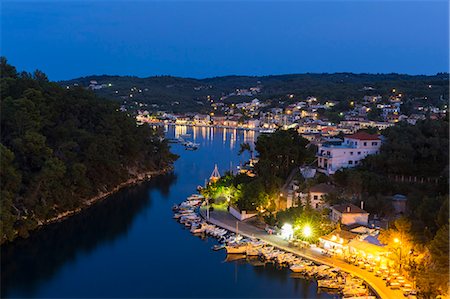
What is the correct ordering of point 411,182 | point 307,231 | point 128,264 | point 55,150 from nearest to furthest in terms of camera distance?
1. point 128,264
2. point 307,231
3. point 411,182
4. point 55,150

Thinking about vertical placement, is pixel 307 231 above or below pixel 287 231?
above

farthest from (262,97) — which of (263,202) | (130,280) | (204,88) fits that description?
(130,280)

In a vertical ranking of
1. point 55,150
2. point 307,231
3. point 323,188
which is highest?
point 55,150

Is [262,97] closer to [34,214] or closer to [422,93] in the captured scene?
[422,93]

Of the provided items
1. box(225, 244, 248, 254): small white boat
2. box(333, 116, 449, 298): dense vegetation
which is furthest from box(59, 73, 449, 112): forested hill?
box(225, 244, 248, 254): small white boat

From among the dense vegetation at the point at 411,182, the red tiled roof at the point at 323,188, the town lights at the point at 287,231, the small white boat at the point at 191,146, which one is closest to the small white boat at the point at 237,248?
the town lights at the point at 287,231

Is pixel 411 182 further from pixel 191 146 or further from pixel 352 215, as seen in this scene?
pixel 191 146

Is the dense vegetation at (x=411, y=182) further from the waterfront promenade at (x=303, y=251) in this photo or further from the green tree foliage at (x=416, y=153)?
the waterfront promenade at (x=303, y=251)

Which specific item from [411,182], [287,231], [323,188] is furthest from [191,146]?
[287,231]
